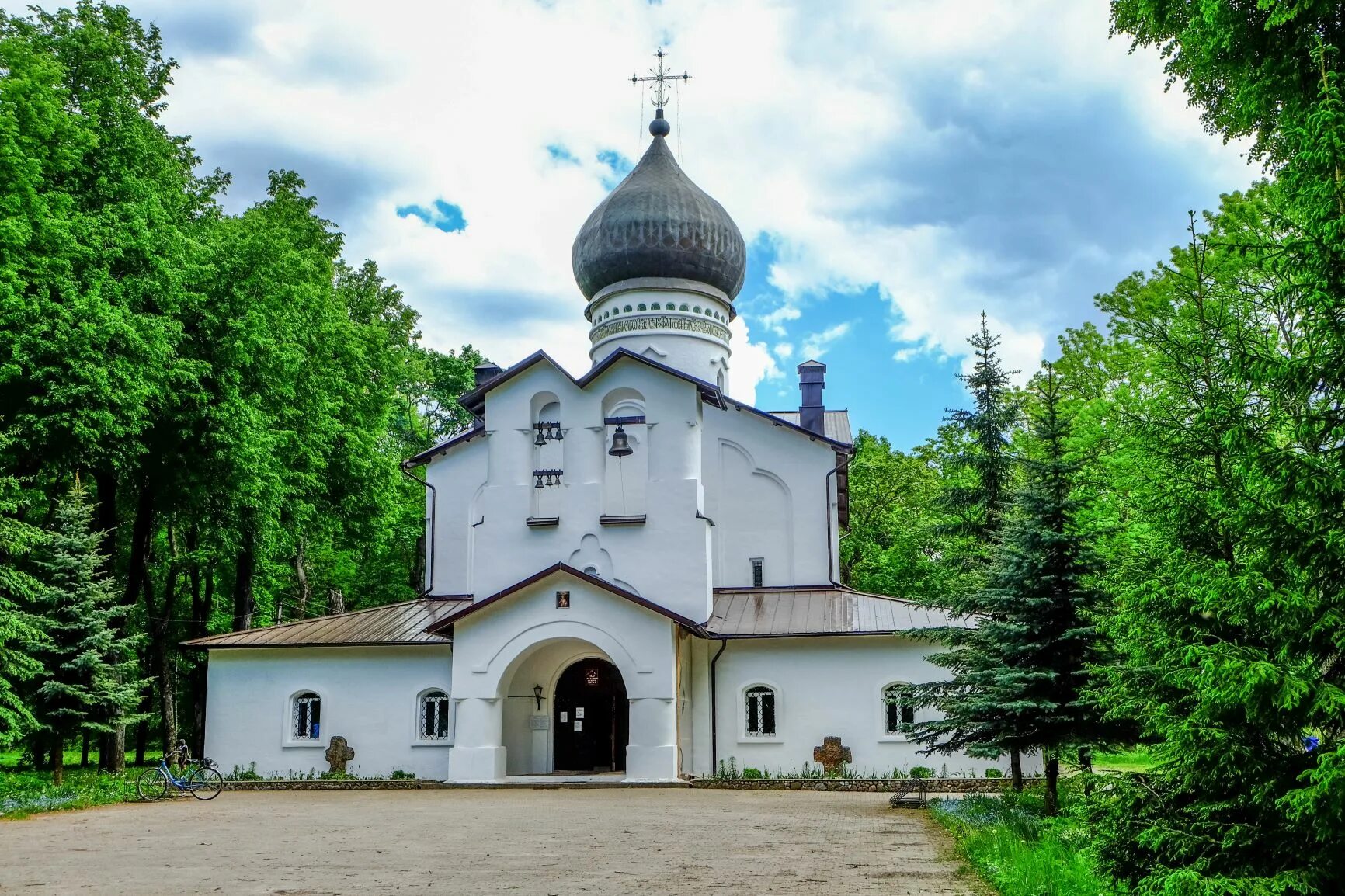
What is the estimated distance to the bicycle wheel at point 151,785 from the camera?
1820cm

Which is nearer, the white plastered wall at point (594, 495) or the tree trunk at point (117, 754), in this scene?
the white plastered wall at point (594, 495)

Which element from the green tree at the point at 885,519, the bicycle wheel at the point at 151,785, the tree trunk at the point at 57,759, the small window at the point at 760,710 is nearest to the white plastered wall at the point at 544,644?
the small window at the point at 760,710

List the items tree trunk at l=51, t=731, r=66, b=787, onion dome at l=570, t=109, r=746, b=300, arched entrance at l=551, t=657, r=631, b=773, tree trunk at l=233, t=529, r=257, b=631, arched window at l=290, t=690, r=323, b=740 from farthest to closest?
1. onion dome at l=570, t=109, r=746, b=300
2. tree trunk at l=233, t=529, r=257, b=631
3. arched window at l=290, t=690, r=323, b=740
4. arched entrance at l=551, t=657, r=631, b=773
5. tree trunk at l=51, t=731, r=66, b=787

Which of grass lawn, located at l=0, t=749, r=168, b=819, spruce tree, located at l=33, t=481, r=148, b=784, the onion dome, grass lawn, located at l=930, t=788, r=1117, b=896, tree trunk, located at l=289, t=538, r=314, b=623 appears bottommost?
grass lawn, located at l=0, t=749, r=168, b=819

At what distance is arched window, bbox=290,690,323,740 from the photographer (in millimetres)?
23297

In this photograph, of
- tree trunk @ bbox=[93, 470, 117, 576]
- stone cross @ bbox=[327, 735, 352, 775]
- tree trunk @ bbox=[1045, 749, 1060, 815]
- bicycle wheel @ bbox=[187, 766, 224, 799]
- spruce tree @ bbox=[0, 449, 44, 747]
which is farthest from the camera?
tree trunk @ bbox=[93, 470, 117, 576]

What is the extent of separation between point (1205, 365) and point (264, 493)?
21634 mm

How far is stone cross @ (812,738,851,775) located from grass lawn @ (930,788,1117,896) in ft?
22.6

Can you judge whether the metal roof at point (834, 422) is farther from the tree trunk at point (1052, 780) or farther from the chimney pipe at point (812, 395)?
the tree trunk at point (1052, 780)

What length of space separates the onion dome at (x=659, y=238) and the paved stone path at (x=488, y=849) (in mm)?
15184

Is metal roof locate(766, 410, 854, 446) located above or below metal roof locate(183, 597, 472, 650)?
above

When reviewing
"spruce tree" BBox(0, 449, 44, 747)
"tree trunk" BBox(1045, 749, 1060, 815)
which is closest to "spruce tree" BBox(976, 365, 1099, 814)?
"tree trunk" BBox(1045, 749, 1060, 815)

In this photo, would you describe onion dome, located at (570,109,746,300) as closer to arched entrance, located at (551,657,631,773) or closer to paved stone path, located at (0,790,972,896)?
arched entrance, located at (551,657,631,773)

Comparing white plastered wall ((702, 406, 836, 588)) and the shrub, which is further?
white plastered wall ((702, 406, 836, 588))
